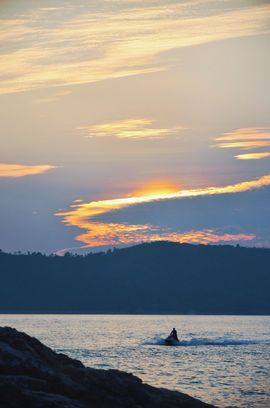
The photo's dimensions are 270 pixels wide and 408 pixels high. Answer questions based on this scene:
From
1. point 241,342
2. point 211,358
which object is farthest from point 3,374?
point 241,342

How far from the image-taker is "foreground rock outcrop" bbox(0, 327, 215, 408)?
117ft

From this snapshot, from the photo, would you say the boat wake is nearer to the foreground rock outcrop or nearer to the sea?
the sea

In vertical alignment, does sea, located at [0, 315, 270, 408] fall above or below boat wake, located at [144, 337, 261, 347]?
below

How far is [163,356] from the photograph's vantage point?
90.4 meters

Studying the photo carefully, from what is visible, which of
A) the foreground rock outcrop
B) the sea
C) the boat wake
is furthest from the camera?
the boat wake

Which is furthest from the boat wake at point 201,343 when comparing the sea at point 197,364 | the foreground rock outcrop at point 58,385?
the foreground rock outcrop at point 58,385

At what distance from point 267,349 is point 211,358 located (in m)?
18.1

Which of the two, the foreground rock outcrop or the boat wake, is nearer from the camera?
the foreground rock outcrop

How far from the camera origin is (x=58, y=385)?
3781 cm

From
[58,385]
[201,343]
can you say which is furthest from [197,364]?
[58,385]

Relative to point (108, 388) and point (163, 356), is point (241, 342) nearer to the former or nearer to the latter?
point (163, 356)

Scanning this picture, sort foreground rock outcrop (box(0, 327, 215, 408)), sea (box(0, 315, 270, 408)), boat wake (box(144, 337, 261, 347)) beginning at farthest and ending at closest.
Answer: boat wake (box(144, 337, 261, 347)), sea (box(0, 315, 270, 408)), foreground rock outcrop (box(0, 327, 215, 408))

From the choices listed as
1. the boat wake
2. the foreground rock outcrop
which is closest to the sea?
the boat wake

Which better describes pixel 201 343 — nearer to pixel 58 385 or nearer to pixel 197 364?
pixel 197 364
